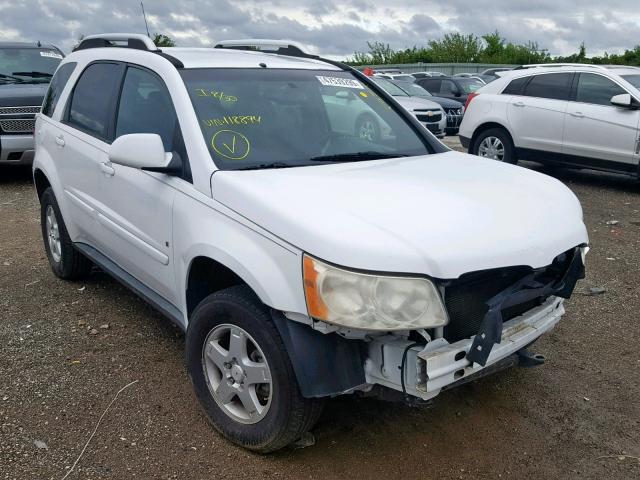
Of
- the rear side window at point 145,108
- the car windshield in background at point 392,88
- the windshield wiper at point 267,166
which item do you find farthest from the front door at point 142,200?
the car windshield in background at point 392,88

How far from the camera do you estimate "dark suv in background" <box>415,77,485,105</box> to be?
18.2m

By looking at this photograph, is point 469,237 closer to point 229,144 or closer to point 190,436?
point 229,144

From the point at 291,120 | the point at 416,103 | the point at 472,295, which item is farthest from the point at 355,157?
the point at 416,103

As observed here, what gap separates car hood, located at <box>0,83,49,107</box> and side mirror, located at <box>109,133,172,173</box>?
21.5ft

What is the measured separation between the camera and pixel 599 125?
884cm

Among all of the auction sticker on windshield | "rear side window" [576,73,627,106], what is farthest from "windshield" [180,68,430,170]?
"rear side window" [576,73,627,106]

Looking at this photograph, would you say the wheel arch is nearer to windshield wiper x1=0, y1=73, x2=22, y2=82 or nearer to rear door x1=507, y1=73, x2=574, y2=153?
rear door x1=507, y1=73, x2=574, y2=153

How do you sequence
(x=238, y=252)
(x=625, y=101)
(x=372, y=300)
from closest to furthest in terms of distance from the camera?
(x=372, y=300)
(x=238, y=252)
(x=625, y=101)

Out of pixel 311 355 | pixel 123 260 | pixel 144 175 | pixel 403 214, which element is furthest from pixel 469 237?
pixel 123 260

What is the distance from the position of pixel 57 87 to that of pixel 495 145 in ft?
22.8

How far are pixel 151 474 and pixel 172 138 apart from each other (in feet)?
5.34

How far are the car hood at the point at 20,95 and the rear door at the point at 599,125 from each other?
7.32 m

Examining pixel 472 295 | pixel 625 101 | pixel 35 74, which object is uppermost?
pixel 35 74

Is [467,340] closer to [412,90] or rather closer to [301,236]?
[301,236]
